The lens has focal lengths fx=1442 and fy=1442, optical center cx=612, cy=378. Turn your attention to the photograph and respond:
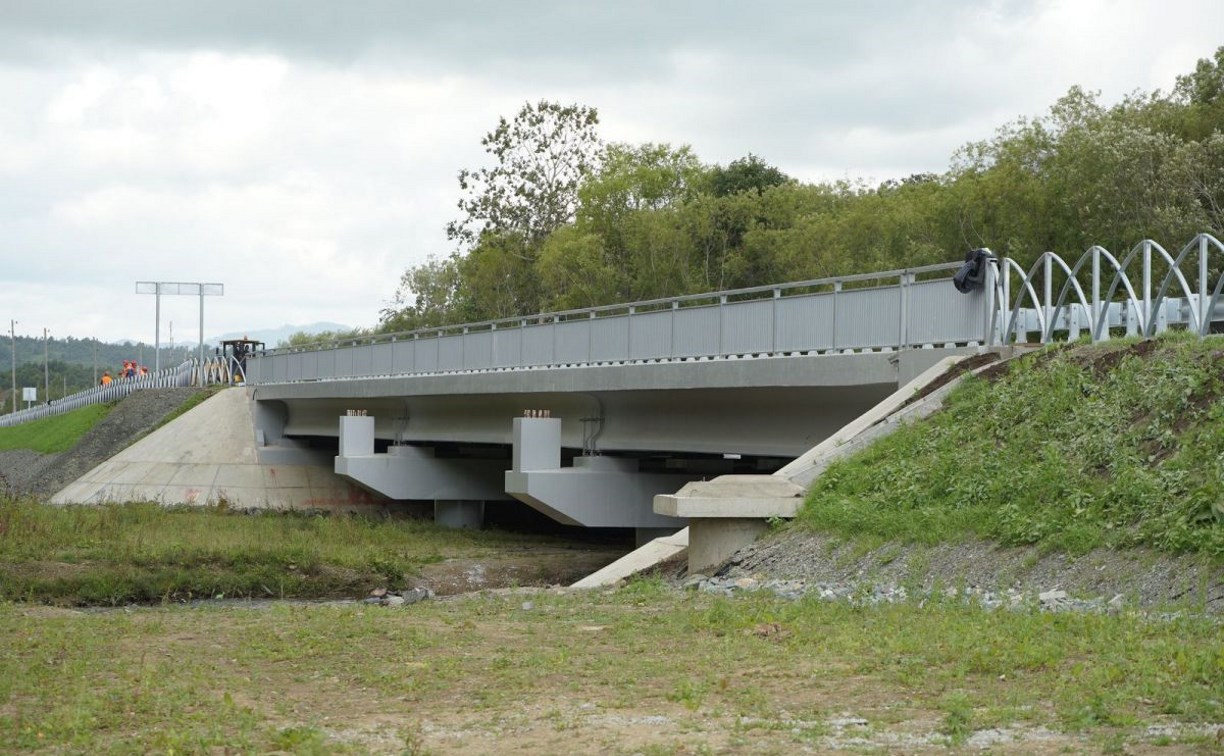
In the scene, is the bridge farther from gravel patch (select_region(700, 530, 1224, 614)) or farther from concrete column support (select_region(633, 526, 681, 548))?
gravel patch (select_region(700, 530, 1224, 614))

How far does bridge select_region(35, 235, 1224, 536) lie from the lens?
1958 centimetres

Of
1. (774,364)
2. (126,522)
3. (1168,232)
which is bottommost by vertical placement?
(126,522)

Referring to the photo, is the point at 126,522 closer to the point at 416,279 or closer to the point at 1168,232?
the point at 1168,232

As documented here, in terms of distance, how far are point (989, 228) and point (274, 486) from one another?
26.3m

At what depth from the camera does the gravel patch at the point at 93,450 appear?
49781 mm

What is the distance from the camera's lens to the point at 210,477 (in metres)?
45.8

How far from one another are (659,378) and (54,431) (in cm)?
4199

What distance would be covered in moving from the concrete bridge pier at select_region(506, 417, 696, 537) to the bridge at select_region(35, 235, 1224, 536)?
0.03 metres

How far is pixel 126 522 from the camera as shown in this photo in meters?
35.0

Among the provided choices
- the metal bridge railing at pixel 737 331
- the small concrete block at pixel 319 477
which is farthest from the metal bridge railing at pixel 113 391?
the metal bridge railing at pixel 737 331

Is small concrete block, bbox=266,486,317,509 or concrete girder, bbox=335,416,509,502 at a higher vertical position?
concrete girder, bbox=335,416,509,502

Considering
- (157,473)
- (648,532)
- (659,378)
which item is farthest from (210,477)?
(659,378)

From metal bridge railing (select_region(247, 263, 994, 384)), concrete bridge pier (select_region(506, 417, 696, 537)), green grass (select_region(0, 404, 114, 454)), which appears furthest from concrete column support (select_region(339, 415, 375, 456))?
green grass (select_region(0, 404, 114, 454))

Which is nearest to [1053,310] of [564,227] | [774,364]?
[774,364]
